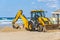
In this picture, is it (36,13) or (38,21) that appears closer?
(38,21)

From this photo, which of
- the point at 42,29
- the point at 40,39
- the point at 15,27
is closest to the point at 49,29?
the point at 42,29

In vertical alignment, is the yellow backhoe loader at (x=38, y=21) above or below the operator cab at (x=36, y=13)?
below

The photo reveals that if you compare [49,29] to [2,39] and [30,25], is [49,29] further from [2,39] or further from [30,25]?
[2,39]

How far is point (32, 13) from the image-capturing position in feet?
94.8

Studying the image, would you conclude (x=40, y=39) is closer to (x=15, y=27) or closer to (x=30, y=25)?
(x=30, y=25)

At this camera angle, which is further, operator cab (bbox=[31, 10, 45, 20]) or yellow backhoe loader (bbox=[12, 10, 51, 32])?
operator cab (bbox=[31, 10, 45, 20])

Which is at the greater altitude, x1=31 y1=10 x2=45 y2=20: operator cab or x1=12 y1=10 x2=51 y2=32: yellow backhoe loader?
x1=31 y1=10 x2=45 y2=20: operator cab

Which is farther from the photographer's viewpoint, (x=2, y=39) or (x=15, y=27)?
(x=15, y=27)

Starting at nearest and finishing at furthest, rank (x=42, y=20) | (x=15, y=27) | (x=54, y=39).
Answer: (x=54, y=39), (x=42, y=20), (x=15, y=27)

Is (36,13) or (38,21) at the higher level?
(36,13)

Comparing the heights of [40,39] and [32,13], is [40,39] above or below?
below

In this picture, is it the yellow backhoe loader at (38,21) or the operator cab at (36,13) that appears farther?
the operator cab at (36,13)

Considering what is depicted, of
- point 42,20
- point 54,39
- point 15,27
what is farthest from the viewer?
point 15,27

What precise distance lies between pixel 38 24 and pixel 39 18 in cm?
78
